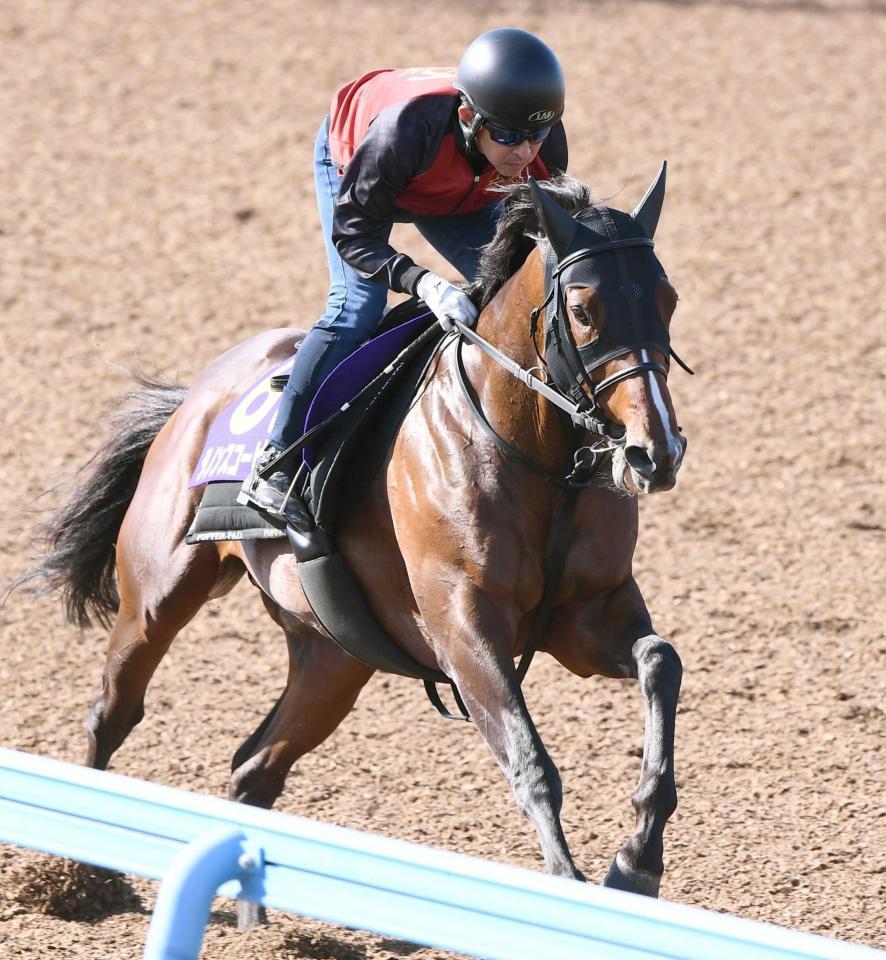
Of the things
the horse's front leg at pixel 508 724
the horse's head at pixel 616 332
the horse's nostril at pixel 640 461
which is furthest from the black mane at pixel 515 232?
the horse's front leg at pixel 508 724

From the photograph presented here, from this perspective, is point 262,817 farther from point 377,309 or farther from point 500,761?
point 377,309

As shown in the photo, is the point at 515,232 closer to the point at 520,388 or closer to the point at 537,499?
the point at 520,388

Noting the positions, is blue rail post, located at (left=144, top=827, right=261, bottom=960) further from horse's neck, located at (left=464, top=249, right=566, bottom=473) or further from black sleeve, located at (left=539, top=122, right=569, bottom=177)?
black sleeve, located at (left=539, top=122, right=569, bottom=177)

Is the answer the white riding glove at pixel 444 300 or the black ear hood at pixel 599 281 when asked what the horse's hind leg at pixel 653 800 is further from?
the white riding glove at pixel 444 300

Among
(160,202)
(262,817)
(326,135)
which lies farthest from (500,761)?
(160,202)

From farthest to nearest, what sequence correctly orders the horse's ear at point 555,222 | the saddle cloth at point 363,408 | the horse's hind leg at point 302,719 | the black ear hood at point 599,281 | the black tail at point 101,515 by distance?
1. the black tail at point 101,515
2. the horse's hind leg at point 302,719
3. the saddle cloth at point 363,408
4. the horse's ear at point 555,222
5. the black ear hood at point 599,281

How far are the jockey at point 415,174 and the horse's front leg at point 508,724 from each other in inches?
32.0

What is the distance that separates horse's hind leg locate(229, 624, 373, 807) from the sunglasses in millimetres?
1949

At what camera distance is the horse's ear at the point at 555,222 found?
3.79 m

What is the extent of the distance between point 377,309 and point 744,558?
3458 mm

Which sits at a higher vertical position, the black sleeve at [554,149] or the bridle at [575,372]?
the black sleeve at [554,149]

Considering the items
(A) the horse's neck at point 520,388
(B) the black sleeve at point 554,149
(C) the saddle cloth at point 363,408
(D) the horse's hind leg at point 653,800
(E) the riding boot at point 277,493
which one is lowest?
(D) the horse's hind leg at point 653,800

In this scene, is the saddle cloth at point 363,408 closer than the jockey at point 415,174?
No

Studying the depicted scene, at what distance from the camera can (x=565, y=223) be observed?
150 inches
